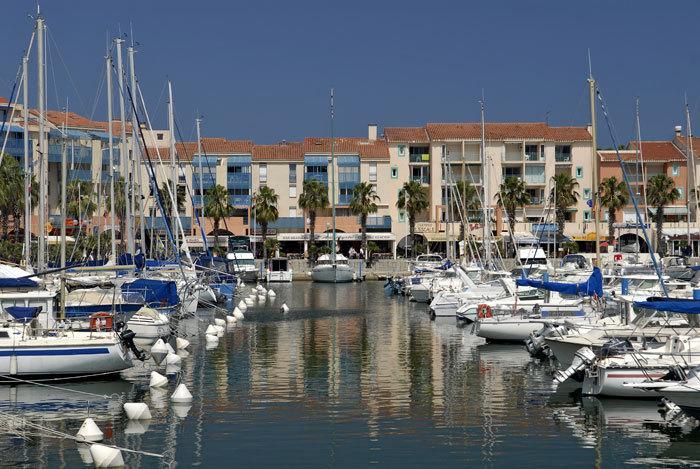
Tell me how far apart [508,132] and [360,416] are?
9447 centimetres

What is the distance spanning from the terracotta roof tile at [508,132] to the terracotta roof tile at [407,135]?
90 centimetres

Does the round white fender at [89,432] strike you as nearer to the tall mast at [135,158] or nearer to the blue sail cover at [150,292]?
the blue sail cover at [150,292]

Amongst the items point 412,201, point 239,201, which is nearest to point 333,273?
point 412,201

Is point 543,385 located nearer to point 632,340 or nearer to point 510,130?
point 632,340

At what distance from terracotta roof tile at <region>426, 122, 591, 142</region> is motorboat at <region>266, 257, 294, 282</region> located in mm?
24259

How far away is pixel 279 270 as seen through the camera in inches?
4097

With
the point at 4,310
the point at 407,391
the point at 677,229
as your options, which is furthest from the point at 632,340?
the point at 677,229

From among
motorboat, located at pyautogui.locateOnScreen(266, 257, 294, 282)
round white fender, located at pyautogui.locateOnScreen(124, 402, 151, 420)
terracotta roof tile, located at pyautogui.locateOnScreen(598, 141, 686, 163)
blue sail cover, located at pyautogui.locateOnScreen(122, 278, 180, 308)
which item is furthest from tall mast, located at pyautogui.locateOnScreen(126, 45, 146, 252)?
terracotta roof tile, located at pyautogui.locateOnScreen(598, 141, 686, 163)

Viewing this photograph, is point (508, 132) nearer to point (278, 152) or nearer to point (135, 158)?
point (278, 152)

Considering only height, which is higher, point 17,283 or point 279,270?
point 17,283

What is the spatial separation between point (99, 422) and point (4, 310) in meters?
10.3

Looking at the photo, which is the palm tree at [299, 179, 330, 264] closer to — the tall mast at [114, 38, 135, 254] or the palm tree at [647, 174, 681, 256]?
the palm tree at [647, 174, 681, 256]

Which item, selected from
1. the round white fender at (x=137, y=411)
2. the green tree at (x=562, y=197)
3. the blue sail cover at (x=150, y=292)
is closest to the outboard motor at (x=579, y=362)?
the round white fender at (x=137, y=411)

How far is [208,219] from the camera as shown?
115500 mm
